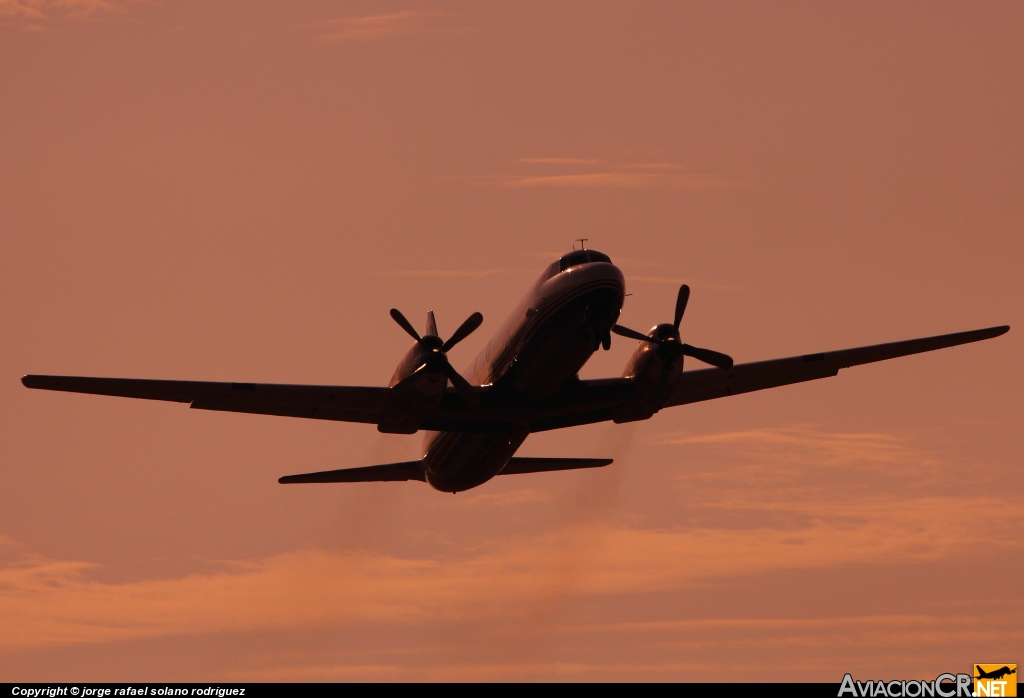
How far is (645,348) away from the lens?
44.3m

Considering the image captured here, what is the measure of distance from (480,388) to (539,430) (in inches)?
107

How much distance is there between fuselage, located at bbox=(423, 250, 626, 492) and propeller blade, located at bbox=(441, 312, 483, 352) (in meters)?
0.88

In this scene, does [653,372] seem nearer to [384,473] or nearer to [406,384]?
[406,384]

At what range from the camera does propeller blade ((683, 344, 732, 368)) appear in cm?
4388

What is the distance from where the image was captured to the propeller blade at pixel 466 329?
1690 inches

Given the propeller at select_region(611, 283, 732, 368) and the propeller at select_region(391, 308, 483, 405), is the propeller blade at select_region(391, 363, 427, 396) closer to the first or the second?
the propeller at select_region(391, 308, 483, 405)

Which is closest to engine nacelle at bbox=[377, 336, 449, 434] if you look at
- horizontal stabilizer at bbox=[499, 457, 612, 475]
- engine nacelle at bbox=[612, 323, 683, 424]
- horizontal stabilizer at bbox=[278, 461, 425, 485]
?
horizontal stabilizer at bbox=[278, 461, 425, 485]

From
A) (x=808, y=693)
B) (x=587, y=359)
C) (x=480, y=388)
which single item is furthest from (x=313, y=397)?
(x=808, y=693)

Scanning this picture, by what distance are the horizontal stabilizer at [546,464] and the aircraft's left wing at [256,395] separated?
696 cm

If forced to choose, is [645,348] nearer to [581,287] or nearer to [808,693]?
[581,287]

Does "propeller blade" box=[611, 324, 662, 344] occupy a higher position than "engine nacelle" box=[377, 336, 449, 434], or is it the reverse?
"propeller blade" box=[611, 324, 662, 344]
